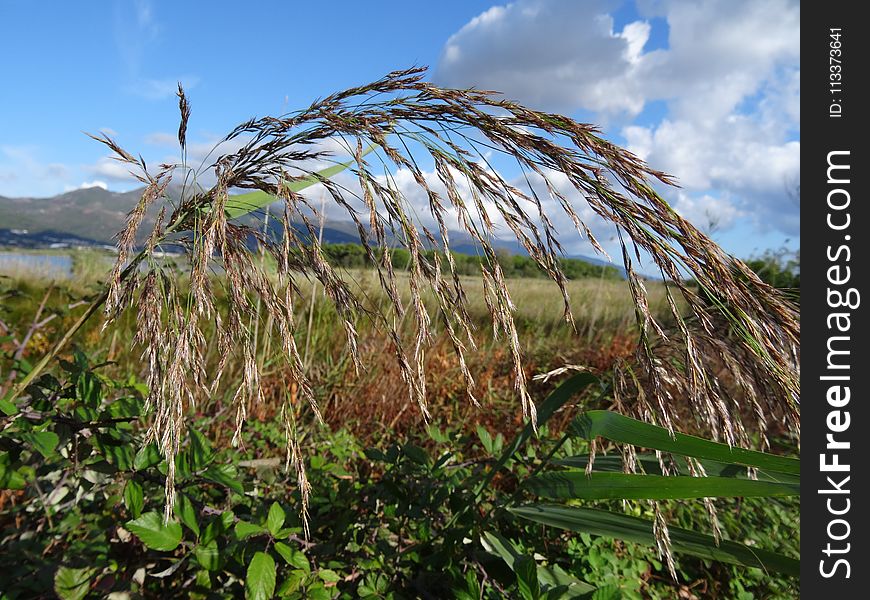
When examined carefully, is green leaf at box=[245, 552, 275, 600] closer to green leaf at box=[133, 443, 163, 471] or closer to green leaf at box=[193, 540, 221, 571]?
green leaf at box=[193, 540, 221, 571]

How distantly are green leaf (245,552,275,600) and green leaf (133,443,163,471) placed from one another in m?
0.34

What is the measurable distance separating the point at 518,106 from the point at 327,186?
41 cm

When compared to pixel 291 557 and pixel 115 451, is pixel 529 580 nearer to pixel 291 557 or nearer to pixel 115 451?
pixel 291 557

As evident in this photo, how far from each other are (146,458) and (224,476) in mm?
204

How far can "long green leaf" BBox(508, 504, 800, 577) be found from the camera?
1.01m

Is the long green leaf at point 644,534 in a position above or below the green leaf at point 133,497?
below

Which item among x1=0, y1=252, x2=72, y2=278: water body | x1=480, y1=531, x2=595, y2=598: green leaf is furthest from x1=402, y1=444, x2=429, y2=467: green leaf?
x1=0, y1=252, x2=72, y2=278: water body

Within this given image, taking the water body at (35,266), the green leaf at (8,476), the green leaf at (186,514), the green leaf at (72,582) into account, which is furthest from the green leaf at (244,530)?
the water body at (35,266)

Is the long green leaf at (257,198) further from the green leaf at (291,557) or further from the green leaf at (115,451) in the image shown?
the green leaf at (291,557)

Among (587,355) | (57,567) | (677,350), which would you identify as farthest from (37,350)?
(587,355)

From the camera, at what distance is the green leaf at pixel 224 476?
4.20ft

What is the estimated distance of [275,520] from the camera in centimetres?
125

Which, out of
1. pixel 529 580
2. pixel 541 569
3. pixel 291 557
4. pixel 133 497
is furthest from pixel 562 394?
pixel 133 497

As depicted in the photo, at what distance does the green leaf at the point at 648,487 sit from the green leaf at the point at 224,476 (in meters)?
0.75
